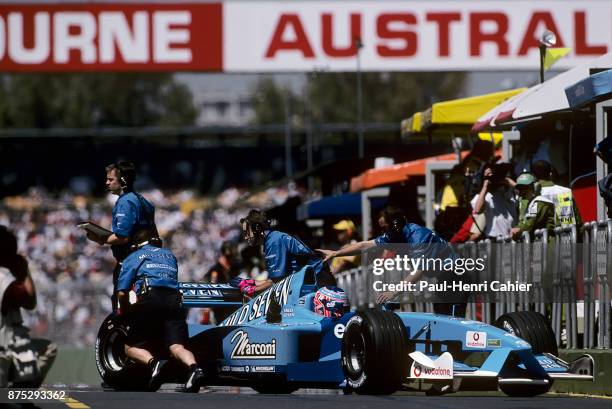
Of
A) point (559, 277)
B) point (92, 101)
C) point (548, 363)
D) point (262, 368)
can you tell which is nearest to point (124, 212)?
point (262, 368)

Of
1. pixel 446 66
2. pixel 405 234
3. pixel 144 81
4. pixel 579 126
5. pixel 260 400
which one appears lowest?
pixel 260 400

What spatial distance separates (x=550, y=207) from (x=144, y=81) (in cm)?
10465

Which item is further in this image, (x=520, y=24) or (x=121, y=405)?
(x=520, y=24)

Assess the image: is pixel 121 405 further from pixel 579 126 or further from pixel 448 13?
pixel 448 13

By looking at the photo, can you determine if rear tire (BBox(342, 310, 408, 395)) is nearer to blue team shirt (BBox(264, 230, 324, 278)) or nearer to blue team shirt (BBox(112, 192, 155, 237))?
blue team shirt (BBox(264, 230, 324, 278))

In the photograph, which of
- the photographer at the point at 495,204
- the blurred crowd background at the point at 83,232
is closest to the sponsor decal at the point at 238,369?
the photographer at the point at 495,204

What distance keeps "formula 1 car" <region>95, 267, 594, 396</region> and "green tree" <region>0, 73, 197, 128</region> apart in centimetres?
8983

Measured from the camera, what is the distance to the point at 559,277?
1288 centimetres

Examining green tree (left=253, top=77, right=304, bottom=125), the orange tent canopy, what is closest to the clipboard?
the orange tent canopy

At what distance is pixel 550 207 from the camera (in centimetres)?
1324

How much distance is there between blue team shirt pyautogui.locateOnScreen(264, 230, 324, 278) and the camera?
40.0ft

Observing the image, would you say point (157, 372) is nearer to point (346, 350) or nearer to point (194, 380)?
point (194, 380)

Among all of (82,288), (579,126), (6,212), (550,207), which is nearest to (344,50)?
(82,288)

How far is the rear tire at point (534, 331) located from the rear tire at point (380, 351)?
3.30ft
